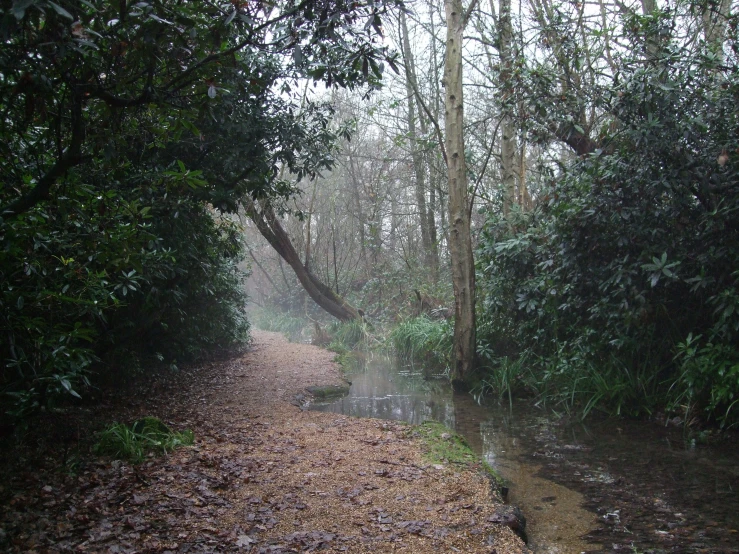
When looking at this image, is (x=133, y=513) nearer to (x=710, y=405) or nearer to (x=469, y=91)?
(x=710, y=405)

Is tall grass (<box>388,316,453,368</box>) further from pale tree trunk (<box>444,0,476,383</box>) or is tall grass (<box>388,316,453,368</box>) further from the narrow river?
the narrow river

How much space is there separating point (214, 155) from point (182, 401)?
3.08m

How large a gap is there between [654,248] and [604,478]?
2.56 meters

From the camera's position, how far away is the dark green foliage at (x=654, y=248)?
5.50m

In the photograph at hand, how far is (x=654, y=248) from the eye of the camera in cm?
591

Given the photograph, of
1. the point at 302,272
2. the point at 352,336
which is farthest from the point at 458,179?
the point at 352,336

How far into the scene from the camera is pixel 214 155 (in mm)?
6371

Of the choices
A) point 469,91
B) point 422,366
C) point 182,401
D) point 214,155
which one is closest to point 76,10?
point 214,155

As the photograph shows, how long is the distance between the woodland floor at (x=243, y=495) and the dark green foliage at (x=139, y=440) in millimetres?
124

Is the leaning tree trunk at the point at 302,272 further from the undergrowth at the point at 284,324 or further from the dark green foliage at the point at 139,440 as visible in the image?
the dark green foliage at the point at 139,440

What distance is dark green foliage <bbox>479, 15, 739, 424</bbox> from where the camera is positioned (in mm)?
5504

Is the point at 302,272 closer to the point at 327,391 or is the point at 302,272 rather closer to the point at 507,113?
the point at 327,391

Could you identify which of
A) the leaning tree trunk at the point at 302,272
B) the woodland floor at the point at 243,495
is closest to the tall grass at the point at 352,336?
the leaning tree trunk at the point at 302,272

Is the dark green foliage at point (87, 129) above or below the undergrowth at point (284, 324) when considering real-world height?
above
